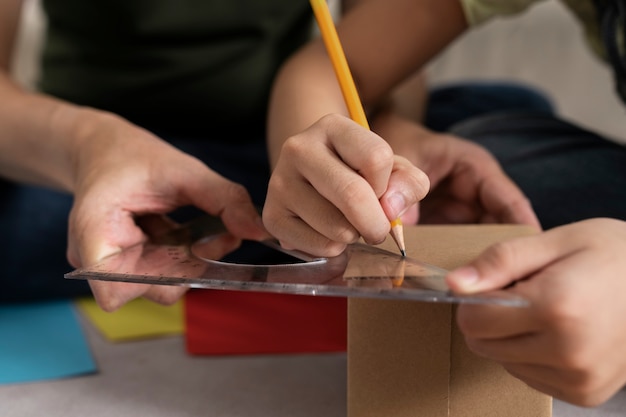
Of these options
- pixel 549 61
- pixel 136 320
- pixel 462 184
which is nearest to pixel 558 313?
pixel 462 184

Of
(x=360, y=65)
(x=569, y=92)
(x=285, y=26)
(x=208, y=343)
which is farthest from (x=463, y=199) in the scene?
(x=569, y=92)

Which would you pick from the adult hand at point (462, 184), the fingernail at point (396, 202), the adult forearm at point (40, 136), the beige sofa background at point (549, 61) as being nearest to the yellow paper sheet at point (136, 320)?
the adult forearm at point (40, 136)

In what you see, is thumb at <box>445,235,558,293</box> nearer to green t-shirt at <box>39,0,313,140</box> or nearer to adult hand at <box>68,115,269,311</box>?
adult hand at <box>68,115,269,311</box>

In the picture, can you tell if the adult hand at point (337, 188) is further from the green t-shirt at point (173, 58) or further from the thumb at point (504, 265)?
the green t-shirt at point (173, 58)

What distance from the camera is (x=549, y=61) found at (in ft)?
4.67

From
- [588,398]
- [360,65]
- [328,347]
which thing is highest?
[360,65]

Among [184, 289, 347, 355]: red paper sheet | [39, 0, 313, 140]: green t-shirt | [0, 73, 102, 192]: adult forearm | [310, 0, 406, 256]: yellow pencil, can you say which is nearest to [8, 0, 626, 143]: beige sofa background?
[39, 0, 313, 140]: green t-shirt

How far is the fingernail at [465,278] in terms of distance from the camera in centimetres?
38

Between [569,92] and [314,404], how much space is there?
3.36ft

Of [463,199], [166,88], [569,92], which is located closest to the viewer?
[463,199]

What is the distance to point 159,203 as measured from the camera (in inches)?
23.4

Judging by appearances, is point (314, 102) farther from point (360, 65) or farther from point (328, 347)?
point (328, 347)

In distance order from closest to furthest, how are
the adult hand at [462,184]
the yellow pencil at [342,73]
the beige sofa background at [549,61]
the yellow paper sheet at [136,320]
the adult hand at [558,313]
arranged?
the adult hand at [558,313]
the yellow pencil at [342,73]
the adult hand at [462,184]
the yellow paper sheet at [136,320]
the beige sofa background at [549,61]

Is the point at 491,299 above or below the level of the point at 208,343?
above
